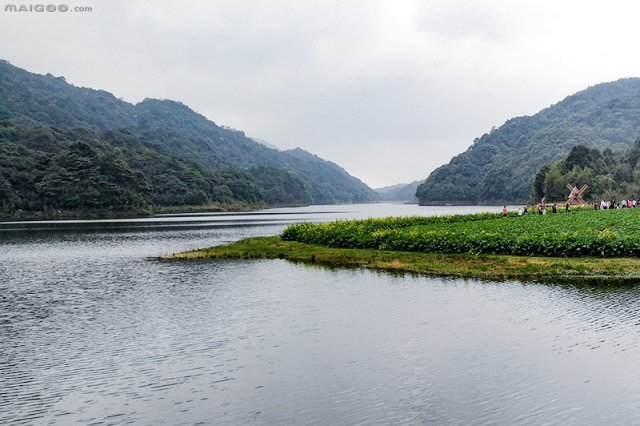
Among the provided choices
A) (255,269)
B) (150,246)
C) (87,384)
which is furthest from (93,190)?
(87,384)

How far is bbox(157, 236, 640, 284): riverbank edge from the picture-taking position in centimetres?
3122

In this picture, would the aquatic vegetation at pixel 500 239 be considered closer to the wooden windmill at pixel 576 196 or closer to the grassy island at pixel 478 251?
the grassy island at pixel 478 251

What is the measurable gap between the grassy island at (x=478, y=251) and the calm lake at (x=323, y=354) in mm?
4129

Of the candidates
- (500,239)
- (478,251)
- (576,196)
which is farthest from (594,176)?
(478,251)

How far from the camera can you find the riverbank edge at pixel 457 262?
102ft

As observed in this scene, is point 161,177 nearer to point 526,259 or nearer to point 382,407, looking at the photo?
point 526,259

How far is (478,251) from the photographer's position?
133ft

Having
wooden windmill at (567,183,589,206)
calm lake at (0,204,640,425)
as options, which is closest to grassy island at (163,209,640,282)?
calm lake at (0,204,640,425)

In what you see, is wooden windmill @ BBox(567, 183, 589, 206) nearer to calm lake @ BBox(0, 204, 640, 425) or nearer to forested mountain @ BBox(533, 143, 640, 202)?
forested mountain @ BBox(533, 143, 640, 202)

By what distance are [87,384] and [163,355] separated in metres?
3.11

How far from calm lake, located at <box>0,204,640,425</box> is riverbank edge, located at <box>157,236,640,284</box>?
2867 millimetres

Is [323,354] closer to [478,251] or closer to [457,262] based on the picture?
[457,262]

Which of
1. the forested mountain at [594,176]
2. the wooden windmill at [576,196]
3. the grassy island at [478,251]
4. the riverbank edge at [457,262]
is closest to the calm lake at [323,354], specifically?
the riverbank edge at [457,262]

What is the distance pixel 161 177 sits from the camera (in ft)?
634
